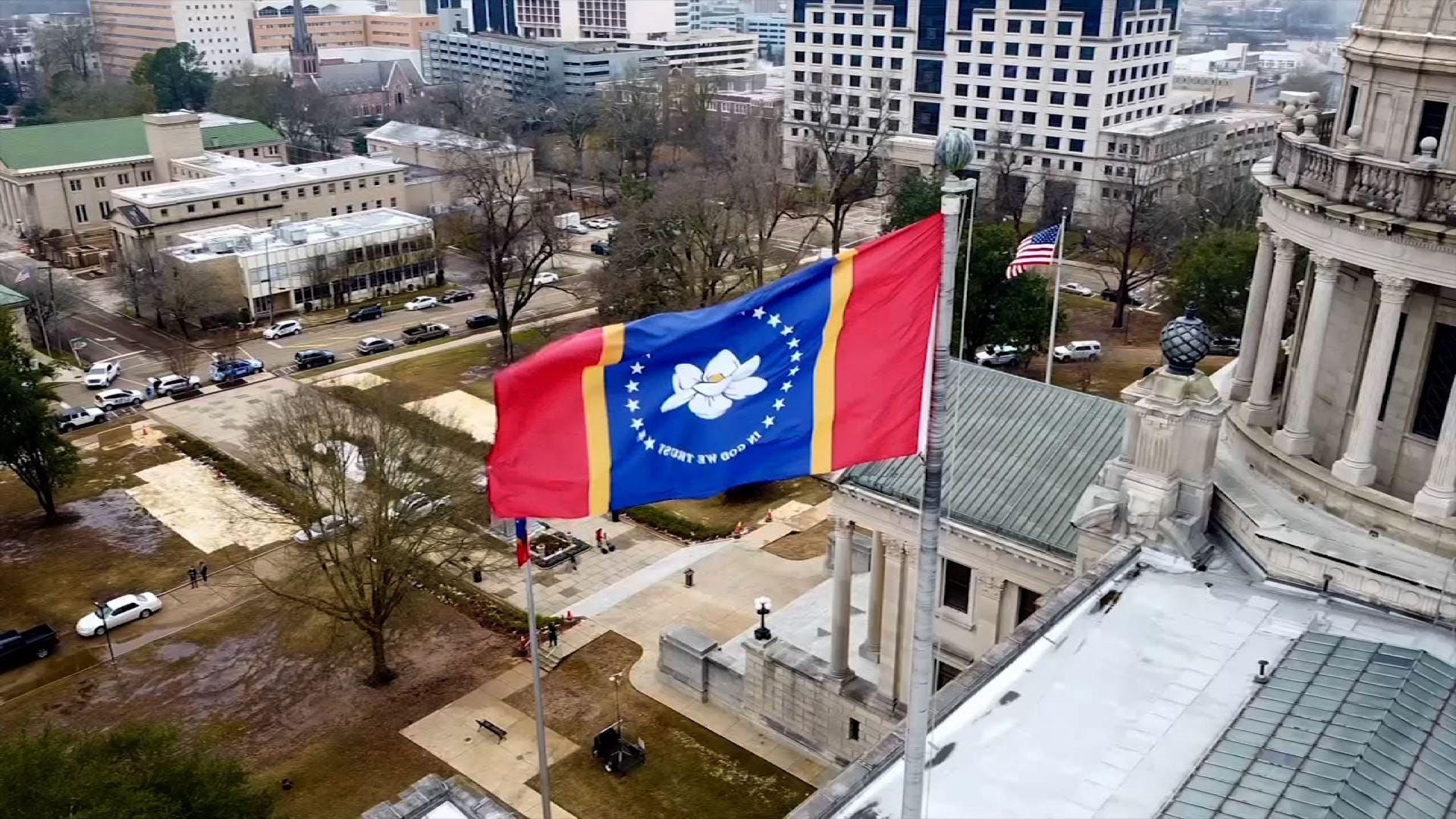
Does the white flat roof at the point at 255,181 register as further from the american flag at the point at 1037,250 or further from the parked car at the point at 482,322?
the american flag at the point at 1037,250

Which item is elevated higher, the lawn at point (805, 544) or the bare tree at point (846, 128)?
the bare tree at point (846, 128)

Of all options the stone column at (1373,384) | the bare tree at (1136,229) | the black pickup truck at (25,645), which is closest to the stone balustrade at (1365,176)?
the stone column at (1373,384)

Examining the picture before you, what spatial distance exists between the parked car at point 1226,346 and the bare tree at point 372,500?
56.2 meters

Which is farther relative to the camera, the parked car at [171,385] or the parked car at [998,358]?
the parked car at [998,358]

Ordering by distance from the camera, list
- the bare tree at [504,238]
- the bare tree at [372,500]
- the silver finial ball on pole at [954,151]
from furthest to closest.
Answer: the bare tree at [504,238]
the bare tree at [372,500]
the silver finial ball on pole at [954,151]

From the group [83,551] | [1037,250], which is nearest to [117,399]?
[83,551]

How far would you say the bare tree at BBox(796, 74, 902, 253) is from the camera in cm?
12588

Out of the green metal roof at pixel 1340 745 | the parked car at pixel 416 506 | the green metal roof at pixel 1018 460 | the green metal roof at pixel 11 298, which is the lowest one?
the green metal roof at pixel 11 298

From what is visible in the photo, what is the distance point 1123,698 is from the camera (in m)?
22.1

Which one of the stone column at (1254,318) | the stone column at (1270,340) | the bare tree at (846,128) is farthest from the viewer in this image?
the bare tree at (846,128)

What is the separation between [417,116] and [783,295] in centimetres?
17763

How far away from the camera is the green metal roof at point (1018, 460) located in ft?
110

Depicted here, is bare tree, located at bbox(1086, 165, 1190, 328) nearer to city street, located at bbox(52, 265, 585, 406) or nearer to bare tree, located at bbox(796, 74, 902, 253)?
bare tree, located at bbox(796, 74, 902, 253)

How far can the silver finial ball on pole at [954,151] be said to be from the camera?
45.4 feet
